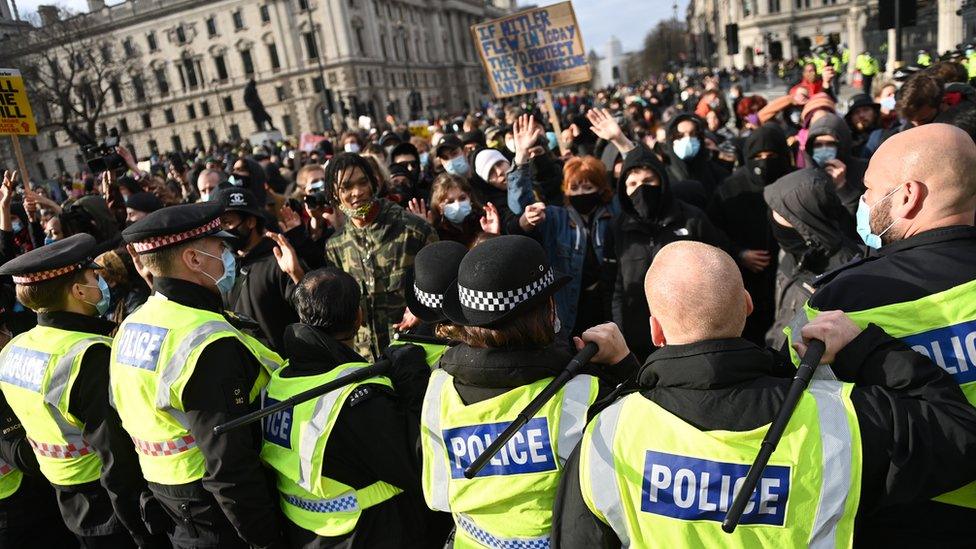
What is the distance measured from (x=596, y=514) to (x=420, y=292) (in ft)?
3.82

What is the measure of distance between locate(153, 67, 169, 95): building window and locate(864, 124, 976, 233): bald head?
3081 inches

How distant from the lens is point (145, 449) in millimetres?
2457

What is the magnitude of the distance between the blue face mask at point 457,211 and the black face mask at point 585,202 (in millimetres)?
777

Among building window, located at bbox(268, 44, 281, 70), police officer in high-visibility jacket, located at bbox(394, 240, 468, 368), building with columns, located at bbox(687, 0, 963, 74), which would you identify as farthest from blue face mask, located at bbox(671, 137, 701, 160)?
building window, located at bbox(268, 44, 281, 70)

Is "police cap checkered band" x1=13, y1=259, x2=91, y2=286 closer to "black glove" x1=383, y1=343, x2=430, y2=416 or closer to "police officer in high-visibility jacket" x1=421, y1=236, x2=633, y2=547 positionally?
"black glove" x1=383, y1=343, x2=430, y2=416

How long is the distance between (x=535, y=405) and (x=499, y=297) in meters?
0.37

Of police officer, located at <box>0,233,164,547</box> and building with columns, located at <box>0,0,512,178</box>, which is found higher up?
building with columns, located at <box>0,0,512,178</box>

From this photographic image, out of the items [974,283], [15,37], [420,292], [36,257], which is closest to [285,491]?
[420,292]

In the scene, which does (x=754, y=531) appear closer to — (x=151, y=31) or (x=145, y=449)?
(x=145, y=449)

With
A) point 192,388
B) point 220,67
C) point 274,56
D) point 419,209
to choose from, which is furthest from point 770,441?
point 220,67

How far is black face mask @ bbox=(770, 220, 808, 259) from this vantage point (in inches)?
131

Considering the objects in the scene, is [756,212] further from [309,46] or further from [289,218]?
[309,46]

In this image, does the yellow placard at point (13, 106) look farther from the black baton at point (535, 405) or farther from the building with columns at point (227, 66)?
the building with columns at point (227, 66)

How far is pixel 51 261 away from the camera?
278cm
